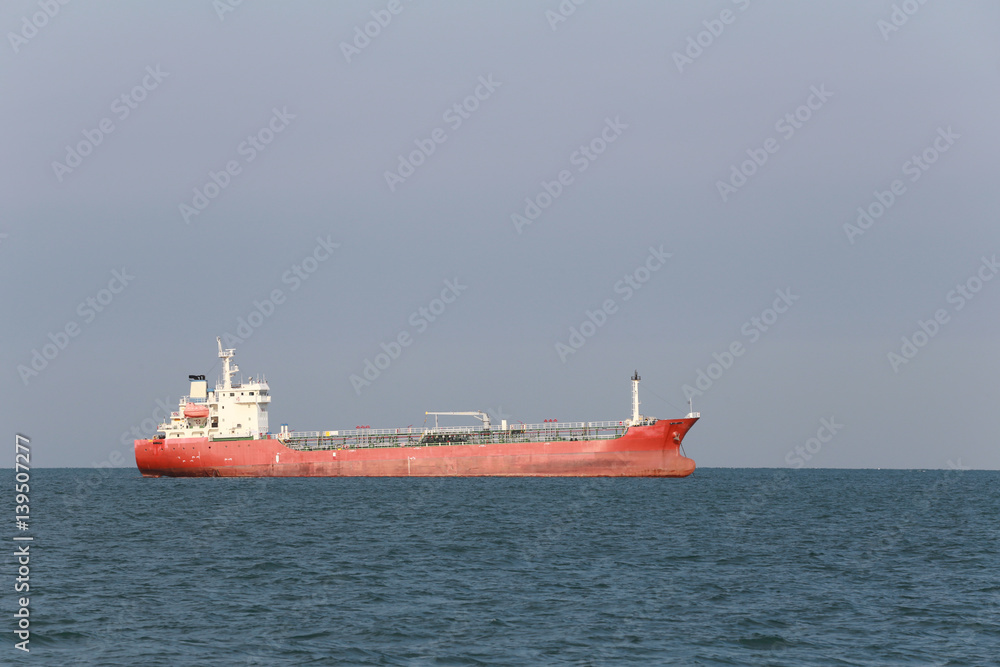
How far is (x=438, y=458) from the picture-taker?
83.2 m

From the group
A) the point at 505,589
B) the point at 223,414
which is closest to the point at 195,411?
the point at 223,414

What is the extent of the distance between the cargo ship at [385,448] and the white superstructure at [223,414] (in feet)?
0.30

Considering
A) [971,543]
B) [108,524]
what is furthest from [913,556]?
[108,524]

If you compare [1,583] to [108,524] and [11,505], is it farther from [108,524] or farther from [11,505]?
[11,505]

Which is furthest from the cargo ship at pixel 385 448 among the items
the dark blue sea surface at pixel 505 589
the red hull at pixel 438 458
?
the dark blue sea surface at pixel 505 589

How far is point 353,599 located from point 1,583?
11.1 m

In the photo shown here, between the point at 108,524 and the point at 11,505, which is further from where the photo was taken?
the point at 11,505

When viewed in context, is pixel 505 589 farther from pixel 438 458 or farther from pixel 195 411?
pixel 195 411

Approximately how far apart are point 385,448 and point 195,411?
18905mm

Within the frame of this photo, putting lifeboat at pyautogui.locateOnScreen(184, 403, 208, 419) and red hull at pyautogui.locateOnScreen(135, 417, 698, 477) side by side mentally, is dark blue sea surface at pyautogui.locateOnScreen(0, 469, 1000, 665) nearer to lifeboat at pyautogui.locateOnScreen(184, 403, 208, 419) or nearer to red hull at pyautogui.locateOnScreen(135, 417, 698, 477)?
red hull at pyautogui.locateOnScreen(135, 417, 698, 477)

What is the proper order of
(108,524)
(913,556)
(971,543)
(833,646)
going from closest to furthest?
(833,646)
(913,556)
(971,543)
(108,524)

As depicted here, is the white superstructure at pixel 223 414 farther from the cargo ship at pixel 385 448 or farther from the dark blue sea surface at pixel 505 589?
the dark blue sea surface at pixel 505 589

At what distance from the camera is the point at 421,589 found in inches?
1149

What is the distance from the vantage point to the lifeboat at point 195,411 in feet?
292
